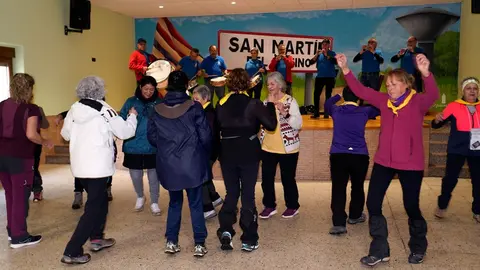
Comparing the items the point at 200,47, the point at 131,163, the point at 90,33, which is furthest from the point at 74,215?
the point at 200,47

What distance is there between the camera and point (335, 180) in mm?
3879

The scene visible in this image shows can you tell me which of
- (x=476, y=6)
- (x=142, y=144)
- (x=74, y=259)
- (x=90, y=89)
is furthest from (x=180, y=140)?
(x=476, y=6)

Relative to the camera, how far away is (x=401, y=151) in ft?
9.93

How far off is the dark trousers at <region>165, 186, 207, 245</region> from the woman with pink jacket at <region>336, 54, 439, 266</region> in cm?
128

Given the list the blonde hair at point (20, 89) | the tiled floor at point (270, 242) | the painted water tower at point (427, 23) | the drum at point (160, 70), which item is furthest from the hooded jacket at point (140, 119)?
the painted water tower at point (427, 23)

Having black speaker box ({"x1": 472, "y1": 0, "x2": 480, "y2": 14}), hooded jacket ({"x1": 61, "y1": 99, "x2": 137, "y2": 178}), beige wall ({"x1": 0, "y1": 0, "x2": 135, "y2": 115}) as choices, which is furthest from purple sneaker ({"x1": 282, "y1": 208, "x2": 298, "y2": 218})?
beige wall ({"x1": 0, "y1": 0, "x2": 135, "y2": 115})

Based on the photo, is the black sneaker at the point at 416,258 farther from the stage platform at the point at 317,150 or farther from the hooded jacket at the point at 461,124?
the stage platform at the point at 317,150

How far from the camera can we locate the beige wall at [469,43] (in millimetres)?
8133

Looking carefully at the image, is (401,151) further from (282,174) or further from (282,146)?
(282,174)

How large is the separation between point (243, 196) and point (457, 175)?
2.27 meters

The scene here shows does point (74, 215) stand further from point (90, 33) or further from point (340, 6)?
point (340, 6)

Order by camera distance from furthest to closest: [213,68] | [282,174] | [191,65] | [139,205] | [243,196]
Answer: [191,65] → [213,68] → [139,205] → [282,174] → [243,196]

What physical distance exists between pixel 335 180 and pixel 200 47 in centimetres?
847

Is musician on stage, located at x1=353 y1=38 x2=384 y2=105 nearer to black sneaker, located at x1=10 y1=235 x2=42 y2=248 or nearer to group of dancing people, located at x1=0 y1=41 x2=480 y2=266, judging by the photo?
group of dancing people, located at x1=0 y1=41 x2=480 y2=266
